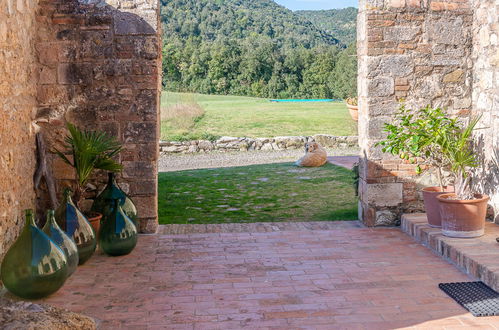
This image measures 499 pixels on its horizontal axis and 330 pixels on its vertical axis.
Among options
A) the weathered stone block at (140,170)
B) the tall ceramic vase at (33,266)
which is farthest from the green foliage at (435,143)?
the tall ceramic vase at (33,266)

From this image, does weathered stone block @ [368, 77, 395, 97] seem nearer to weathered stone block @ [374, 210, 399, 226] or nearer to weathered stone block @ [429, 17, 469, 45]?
weathered stone block @ [429, 17, 469, 45]

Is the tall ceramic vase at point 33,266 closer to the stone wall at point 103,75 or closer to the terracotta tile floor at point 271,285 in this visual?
the terracotta tile floor at point 271,285

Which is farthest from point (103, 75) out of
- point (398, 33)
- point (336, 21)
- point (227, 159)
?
point (336, 21)

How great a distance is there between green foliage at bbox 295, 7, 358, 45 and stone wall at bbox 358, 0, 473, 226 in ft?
119

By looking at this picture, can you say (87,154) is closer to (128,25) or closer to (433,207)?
(128,25)

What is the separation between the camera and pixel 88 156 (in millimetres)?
4816

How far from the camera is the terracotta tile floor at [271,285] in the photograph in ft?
10.6

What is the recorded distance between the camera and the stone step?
3797 millimetres

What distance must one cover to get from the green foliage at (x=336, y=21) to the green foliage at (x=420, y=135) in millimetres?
36397

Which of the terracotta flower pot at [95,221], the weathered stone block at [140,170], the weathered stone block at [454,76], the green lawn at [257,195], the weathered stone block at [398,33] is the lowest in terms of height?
the green lawn at [257,195]

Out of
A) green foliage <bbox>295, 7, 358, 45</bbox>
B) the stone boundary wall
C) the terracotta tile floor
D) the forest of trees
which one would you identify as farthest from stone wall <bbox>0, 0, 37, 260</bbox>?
green foliage <bbox>295, 7, 358, 45</bbox>

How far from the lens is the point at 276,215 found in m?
6.61

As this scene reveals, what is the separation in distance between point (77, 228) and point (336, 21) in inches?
1762

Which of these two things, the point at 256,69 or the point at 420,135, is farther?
the point at 256,69
